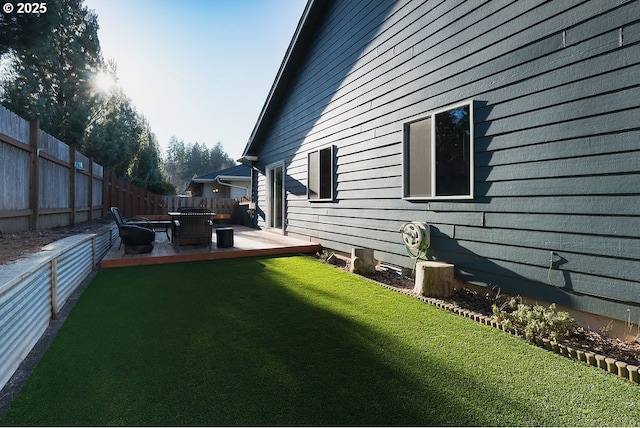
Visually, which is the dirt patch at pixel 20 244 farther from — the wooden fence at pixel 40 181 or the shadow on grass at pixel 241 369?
the shadow on grass at pixel 241 369

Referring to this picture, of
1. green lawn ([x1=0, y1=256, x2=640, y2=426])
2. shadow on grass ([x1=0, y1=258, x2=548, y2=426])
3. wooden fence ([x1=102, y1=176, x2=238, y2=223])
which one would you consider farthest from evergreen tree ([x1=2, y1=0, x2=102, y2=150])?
green lawn ([x1=0, y1=256, x2=640, y2=426])

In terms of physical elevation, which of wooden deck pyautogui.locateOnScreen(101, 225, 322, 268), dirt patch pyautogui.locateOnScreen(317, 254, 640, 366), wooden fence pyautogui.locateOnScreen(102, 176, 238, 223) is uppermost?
wooden fence pyautogui.locateOnScreen(102, 176, 238, 223)

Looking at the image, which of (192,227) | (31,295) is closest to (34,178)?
(192,227)

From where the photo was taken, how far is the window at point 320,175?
6.71 m

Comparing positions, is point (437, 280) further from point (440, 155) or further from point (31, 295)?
point (31, 295)

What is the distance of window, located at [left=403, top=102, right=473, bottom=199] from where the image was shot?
3.74 m

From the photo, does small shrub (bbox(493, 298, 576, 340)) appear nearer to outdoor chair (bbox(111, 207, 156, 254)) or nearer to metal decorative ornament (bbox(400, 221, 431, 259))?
metal decorative ornament (bbox(400, 221, 431, 259))

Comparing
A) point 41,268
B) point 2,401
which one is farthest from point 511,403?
point 41,268

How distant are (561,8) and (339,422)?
3.94 meters

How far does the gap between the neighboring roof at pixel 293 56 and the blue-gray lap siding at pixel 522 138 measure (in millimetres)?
1940

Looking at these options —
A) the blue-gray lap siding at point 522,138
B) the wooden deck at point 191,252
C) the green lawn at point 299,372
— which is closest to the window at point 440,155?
the blue-gray lap siding at point 522,138

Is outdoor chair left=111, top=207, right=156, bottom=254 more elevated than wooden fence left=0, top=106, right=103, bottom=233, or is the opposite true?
wooden fence left=0, top=106, right=103, bottom=233

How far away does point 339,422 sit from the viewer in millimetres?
1573

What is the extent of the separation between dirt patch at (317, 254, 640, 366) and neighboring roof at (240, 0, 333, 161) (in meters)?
5.46
